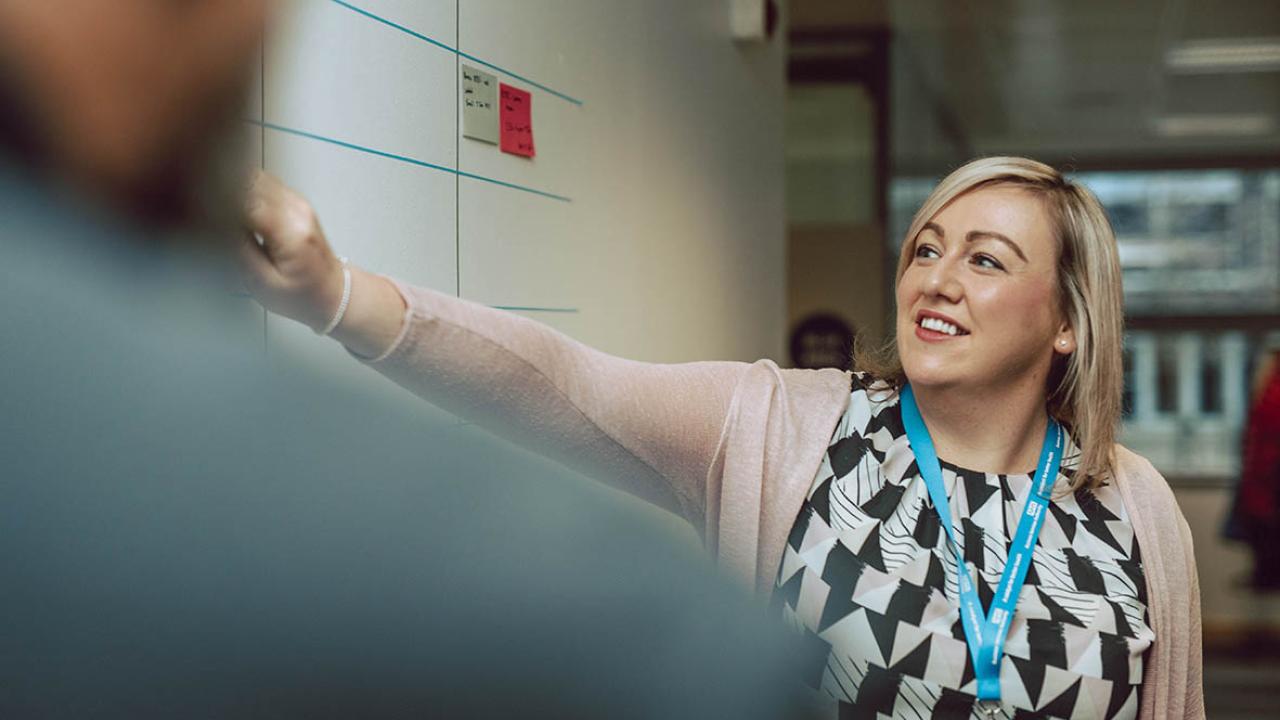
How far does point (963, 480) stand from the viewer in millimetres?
1202

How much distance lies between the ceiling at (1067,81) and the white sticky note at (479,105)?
2.85 m

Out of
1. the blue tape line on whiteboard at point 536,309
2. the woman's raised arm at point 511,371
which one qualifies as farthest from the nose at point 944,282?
the blue tape line on whiteboard at point 536,309

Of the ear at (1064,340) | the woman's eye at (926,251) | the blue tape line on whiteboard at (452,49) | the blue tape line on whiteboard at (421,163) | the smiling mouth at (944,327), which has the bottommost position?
the ear at (1064,340)

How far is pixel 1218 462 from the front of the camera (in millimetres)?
5812

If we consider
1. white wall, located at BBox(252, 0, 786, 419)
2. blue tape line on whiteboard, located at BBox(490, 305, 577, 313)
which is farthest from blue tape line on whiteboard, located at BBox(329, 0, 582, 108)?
blue tape line on whiteboard, located at BBox(490, 305, 577, 313)

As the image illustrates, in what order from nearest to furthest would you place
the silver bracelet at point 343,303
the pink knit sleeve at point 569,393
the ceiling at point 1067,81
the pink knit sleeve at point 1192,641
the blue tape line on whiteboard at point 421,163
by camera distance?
the silver bracelet at point 343,303
the pink knit sleeve at point 569,393
the blue tape line on whiteboard at point 421,163
the pink knit sleeve at point 1192,641
the ceiling at point 1067,81

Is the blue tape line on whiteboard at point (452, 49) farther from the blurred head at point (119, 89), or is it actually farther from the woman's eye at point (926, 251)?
the blurred head at point (119, 89)

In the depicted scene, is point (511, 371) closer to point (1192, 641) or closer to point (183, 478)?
point (183, 478)

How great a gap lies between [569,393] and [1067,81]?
521cm

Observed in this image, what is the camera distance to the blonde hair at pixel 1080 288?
1.25 metres

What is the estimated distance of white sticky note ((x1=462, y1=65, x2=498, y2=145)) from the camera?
114 centimetres

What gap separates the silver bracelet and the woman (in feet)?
1.23

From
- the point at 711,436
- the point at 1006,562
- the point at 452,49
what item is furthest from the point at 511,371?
the point at 1006,562

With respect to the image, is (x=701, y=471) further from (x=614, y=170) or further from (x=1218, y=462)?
(x=1218, y=462)
